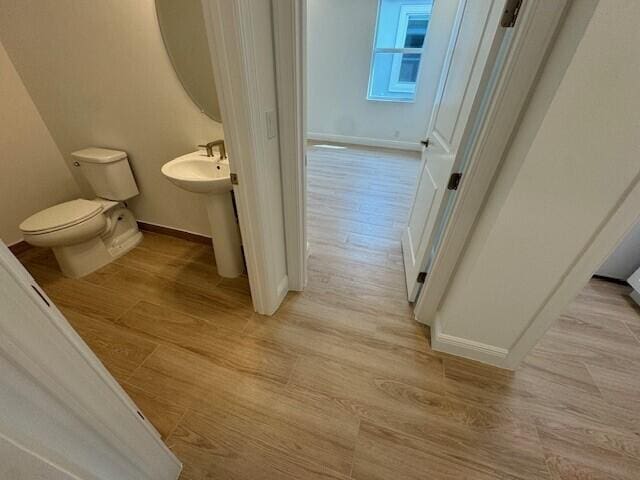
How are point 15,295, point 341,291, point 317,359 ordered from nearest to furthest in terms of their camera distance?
point 15,295 → point 317,359 → point 341,291

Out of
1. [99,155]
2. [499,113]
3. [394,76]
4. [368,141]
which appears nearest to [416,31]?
[394,76]

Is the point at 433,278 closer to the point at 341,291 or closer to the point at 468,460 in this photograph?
the point at 341,291

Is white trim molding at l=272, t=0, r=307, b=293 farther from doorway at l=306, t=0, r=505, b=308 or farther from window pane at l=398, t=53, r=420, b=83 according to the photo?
window pane at l=398, t=53, r=420, b=83

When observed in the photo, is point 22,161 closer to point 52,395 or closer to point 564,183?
point 52,395

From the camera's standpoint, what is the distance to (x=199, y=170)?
5.20ft

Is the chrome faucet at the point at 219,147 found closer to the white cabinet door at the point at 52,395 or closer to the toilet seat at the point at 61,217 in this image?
the toilet seat at the point at 61,217

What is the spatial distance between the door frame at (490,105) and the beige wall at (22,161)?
2.00 metres

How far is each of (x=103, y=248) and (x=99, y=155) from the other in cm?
67

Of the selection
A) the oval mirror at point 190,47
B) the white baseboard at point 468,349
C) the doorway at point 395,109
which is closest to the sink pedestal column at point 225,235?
the oval mirror at point 190,47

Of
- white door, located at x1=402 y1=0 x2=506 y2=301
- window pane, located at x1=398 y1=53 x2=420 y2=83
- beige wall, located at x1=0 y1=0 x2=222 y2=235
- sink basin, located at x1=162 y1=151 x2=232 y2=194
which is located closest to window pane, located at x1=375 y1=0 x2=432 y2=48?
window pane, located at x1=398 y1=53 x2=420 y2=83

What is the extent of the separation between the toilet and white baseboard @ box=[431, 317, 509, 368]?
7.53 ft

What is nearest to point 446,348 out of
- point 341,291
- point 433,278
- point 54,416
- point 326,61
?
point 433,278

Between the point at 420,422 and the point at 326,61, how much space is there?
17.2ft

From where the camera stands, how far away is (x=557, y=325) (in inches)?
62.5
